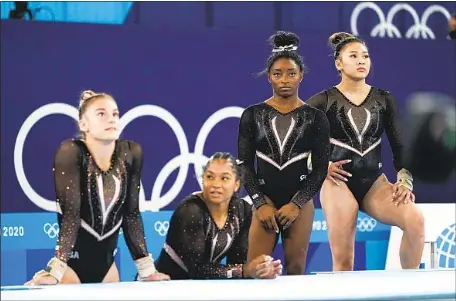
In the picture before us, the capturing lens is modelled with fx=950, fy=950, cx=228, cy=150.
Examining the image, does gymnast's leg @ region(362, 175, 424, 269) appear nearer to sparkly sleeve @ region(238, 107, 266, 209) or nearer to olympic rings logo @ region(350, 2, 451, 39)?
sparkly sleeve @ region(238, 107, 266, 209)

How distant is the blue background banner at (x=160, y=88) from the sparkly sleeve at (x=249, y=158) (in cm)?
239

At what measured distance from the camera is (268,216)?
5.28 metres

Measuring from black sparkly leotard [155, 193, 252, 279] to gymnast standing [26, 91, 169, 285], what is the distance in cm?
41

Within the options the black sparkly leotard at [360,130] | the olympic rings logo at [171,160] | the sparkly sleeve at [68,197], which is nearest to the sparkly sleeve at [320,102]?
the black sparkly leotard at [360,130]

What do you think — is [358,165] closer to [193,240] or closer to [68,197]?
[193,240]

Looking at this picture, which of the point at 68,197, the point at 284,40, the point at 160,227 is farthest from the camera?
the point at 160,227

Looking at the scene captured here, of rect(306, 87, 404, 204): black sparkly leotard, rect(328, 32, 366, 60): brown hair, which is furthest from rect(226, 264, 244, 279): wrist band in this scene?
rect(328, 32, 366, 60): brown hair

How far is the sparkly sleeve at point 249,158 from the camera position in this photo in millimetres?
5316

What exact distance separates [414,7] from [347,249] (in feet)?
15.7

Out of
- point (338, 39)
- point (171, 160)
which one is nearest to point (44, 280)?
point (338, 39)

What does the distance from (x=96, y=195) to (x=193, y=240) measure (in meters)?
0.68

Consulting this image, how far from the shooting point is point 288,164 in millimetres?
5355

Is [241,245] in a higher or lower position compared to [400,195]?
lower

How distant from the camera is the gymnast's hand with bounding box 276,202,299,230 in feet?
17.3
